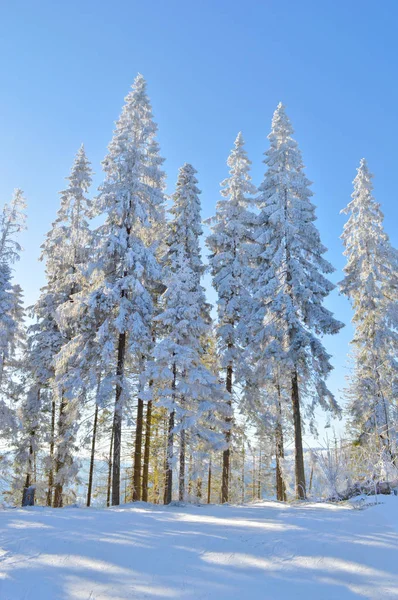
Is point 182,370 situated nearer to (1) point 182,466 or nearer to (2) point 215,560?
(1) point 182,466

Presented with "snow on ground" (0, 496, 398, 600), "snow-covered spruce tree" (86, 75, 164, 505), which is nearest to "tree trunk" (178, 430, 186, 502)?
"snow-covered spruce tree" (86, 75, 164, 505)

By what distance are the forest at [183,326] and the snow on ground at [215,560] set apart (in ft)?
23.4

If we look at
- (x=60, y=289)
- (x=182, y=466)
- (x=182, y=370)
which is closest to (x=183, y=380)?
(x=182, y=370)

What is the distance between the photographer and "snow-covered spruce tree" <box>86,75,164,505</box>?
48.9 ft

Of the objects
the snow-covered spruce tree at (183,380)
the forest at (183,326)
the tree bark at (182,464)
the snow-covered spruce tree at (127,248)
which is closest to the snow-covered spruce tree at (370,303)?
the forest at (183,326)

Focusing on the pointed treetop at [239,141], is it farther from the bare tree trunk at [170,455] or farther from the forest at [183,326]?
the bare tree trunk at [170,455]

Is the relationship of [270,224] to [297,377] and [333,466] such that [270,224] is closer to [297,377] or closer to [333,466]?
[297,377]

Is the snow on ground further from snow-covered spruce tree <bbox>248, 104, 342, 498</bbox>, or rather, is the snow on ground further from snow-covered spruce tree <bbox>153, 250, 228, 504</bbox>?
snow-covered spruce tree <bbox>248, 104, 342, 498</bbox>

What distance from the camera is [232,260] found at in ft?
64.0

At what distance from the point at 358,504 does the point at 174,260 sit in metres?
13.1

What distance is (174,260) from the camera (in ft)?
59.0

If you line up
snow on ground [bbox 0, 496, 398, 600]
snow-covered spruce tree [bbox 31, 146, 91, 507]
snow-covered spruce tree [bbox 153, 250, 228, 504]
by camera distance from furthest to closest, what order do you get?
→ snow-covered spruce tree [bbox 31, 146, 91, 507]
snow-covered spruce tree [bbox 153, 250, 228, 504]
snow on ground [bbox 0, 496, 398, 600]

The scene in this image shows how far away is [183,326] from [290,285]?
5257 mm

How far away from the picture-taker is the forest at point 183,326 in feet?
49.2
